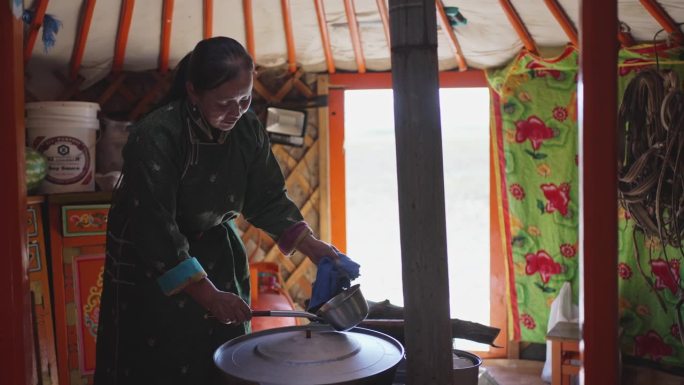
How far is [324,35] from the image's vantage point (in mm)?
3377

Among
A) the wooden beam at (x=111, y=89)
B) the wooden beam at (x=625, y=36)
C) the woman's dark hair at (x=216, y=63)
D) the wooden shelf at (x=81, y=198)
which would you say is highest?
the wooden beam at (x=625, y=36)

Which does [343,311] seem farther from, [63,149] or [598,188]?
[63,149]

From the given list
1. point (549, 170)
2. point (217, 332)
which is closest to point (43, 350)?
point (217, 332)

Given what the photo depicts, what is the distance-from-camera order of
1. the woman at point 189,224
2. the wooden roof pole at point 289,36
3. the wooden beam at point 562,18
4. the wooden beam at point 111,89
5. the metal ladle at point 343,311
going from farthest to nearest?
1. the wooden beam at point 111,89
2. the wooden roof pole at point 289,36
3. the wooden beam at point 562,18
4. the woman at point 189,224
5. the metal ladle at point 343,311

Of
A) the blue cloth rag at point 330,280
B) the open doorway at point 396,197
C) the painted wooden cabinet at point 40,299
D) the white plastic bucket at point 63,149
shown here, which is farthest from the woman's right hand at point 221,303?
the open doorway at point 396,197

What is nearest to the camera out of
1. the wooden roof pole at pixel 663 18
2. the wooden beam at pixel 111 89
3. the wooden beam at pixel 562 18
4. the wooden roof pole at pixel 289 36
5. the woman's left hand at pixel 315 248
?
the woman's left hand at pixel 315 248

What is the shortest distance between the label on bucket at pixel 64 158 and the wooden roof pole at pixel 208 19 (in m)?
0.74

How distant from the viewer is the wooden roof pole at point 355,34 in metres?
3.13

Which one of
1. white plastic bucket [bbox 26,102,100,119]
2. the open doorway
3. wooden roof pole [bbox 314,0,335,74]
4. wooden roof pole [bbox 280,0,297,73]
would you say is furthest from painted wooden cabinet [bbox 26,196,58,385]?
the open doorway

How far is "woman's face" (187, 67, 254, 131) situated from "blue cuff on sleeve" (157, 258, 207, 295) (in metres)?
0.31

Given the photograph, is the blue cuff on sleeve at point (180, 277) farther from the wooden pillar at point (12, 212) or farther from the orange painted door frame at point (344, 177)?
the orange painted door frame at point (344, 177)

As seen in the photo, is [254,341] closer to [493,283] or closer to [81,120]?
[81,120]

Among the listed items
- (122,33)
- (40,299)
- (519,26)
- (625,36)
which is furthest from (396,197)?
(40,299)

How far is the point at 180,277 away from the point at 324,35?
226 cm
